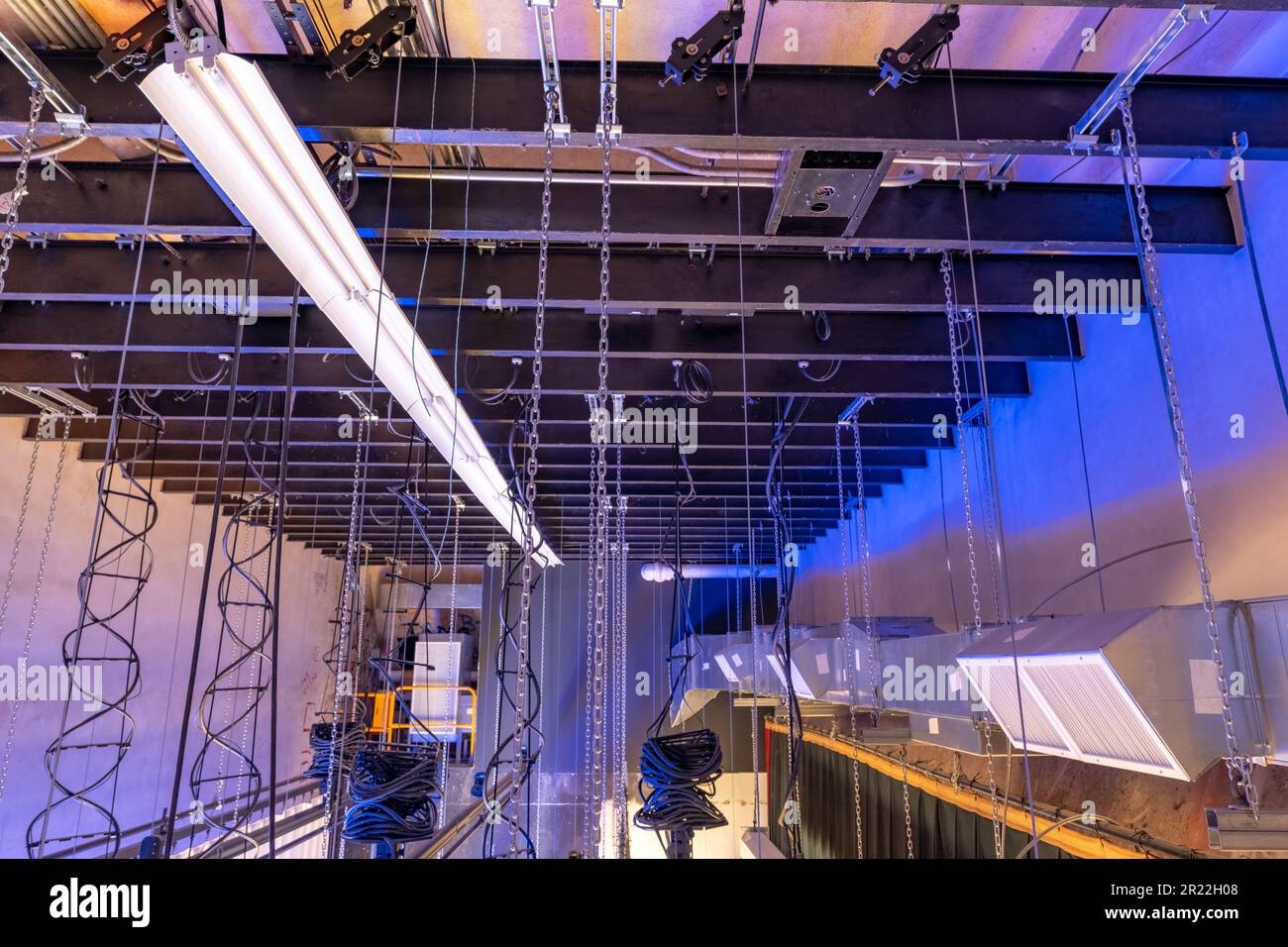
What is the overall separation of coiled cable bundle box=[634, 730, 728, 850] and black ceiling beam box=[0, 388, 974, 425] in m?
2.72

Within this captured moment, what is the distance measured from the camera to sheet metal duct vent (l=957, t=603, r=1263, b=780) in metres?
2.23

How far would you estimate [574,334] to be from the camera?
4.19m

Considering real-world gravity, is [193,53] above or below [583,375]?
below

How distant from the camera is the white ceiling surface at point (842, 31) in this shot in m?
2.46

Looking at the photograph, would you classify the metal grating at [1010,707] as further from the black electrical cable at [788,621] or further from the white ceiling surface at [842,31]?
the white ceiling surface at [842,31]

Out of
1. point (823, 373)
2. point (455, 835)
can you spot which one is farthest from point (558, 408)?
point (455, 835)

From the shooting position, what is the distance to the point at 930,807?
236 inches

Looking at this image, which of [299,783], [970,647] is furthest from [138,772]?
[970,647]

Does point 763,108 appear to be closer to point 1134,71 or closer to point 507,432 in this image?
point 1134,71

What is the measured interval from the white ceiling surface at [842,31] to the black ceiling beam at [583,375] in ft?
6.91

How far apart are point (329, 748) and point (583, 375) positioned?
3259 millimetres

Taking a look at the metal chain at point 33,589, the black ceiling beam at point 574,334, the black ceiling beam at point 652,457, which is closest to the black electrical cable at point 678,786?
the black ceiling beam at point 574,334
